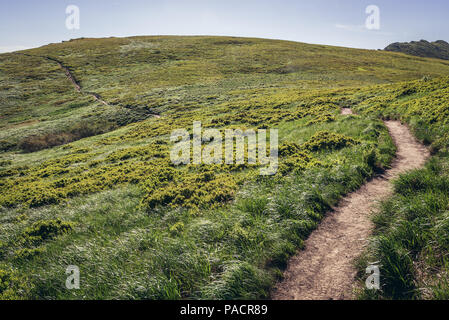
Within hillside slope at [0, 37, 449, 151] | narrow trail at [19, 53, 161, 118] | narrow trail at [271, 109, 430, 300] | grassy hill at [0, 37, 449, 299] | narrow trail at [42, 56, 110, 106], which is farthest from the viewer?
narrow trail at [42, 56, 110, 106]

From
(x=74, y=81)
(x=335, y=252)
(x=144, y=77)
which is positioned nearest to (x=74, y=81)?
(x=74, y=81)

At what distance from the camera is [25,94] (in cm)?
5197

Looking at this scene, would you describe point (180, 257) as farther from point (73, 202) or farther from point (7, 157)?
point (7, 157)

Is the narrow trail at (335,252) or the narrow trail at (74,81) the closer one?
the narrow trail at (335,252)

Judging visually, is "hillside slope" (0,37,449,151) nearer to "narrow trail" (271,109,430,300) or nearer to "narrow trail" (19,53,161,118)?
"narrow trail" (19,53,161,118)

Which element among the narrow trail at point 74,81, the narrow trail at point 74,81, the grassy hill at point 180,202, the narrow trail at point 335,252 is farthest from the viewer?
the narrow trail at point 74,81

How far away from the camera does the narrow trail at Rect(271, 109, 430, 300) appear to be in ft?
15.5

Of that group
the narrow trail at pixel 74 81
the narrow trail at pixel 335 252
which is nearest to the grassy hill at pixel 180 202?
the narrow trail at pixel 335 252

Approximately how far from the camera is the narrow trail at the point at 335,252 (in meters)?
4.73

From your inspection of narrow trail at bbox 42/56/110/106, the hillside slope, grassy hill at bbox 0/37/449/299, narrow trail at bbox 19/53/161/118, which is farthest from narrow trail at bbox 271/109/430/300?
narrow trail at bbox 42/56/110/106

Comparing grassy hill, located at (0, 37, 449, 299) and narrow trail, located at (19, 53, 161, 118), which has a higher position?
narrow trail, located at (19, 53, 161, 118)

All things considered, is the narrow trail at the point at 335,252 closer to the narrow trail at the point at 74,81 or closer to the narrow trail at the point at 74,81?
the narrow trail at the point at 74,81

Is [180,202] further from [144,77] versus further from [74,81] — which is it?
[74,81]

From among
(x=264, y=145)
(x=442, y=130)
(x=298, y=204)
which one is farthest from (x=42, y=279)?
(x=442, y=130)
